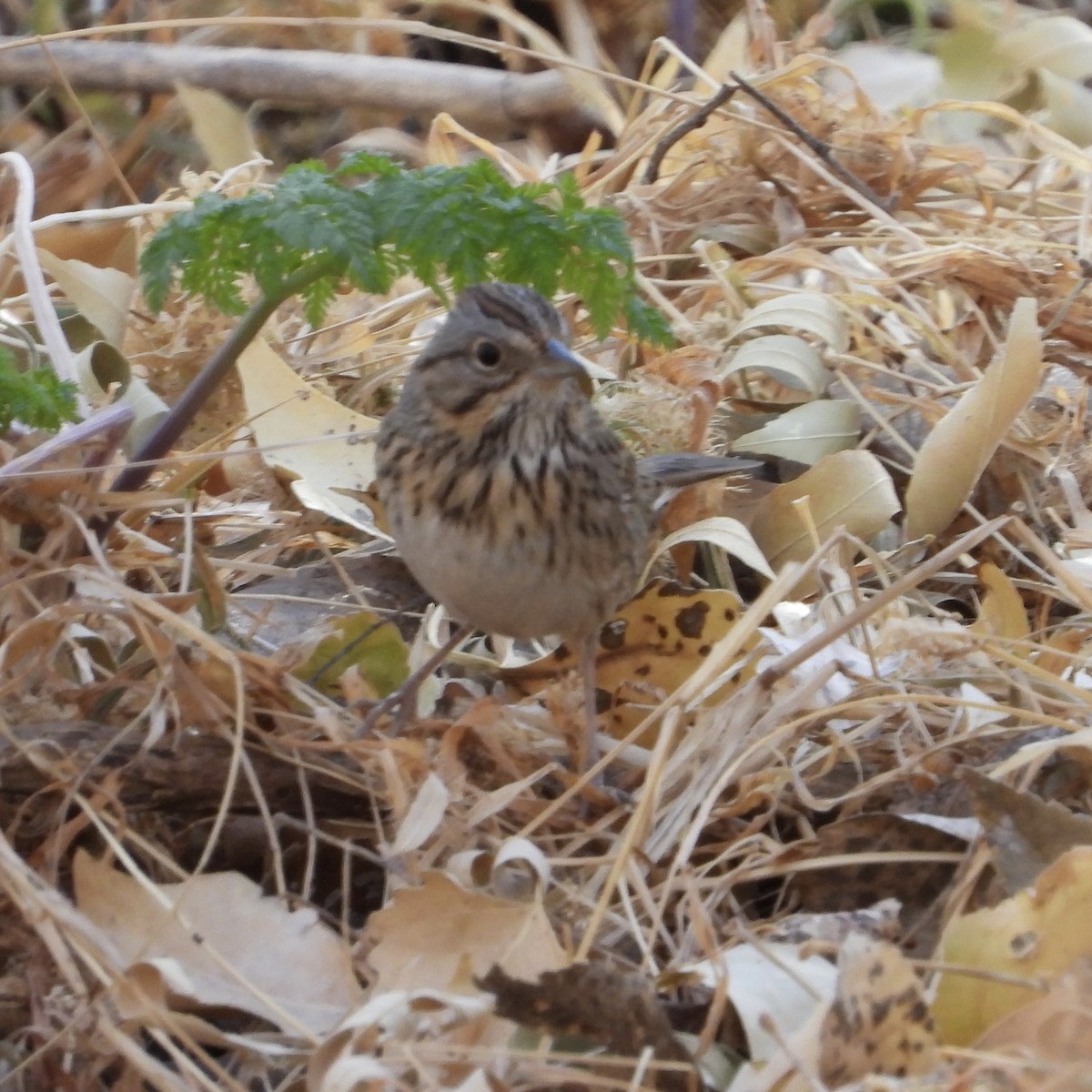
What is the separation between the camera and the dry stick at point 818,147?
2895 millimetres

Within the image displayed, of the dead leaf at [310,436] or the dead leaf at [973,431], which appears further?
the dead leaf at [310,436]

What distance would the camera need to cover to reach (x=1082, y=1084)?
3.68 feet

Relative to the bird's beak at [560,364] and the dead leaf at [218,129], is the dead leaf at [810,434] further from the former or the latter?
the dead leaf at [218,129]

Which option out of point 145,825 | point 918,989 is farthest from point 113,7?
point 918,989

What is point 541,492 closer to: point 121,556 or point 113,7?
point 121,556

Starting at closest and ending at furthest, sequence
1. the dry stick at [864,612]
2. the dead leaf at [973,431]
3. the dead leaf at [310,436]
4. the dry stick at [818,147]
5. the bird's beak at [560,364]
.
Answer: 1. the dry stick at [864,612]
2. the bird's beak at [560,364]
3. the dead leaf at [973,431]
4. the dead leaf at [310,436]
5. the dry stick at [818,147]

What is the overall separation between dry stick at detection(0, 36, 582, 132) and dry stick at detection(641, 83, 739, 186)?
972 millimetres

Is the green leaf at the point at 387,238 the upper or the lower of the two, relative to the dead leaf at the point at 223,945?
upper

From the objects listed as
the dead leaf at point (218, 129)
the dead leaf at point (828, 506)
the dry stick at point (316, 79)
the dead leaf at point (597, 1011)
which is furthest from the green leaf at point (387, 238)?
the dry stick at point (316, 79)

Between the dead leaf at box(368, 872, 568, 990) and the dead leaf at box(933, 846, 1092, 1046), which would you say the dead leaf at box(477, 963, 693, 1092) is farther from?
the dead leaf at box(933, 846, 1092, 1046)

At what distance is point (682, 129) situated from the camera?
3.04 m

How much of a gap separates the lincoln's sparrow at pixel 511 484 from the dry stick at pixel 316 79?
2248mm

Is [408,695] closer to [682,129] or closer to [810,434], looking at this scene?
[810,434]

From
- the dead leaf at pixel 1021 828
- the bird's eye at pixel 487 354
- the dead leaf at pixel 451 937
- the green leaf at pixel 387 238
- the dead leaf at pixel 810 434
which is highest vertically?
the green leaf at pixel 387 238
